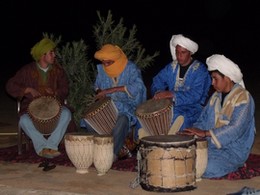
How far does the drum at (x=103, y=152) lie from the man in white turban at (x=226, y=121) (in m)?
0.85

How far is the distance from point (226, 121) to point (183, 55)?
3.96 ft

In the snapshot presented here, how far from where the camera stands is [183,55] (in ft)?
26.3

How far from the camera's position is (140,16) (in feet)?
147

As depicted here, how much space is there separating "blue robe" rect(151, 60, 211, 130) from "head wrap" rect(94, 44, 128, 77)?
0.57m

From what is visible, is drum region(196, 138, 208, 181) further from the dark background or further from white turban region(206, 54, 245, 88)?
the dark background

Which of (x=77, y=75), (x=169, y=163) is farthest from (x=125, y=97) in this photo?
(x=169, y=163)

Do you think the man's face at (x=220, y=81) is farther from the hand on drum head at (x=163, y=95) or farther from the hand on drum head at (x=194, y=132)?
the hand on drum head at (x=163, y=95)

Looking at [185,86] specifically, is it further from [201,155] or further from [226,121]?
[201,155]

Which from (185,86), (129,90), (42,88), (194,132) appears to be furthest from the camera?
(42,88)

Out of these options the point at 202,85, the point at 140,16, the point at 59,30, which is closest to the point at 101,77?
the point at 202,85

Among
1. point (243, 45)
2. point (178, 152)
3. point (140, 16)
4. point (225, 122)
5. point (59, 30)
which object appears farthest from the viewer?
point (140, 16)

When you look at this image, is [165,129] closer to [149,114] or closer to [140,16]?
[149,114]

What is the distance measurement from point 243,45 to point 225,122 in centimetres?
2647

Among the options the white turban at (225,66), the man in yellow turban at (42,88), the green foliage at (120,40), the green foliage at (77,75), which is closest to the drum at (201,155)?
the white turban at (225,66)
